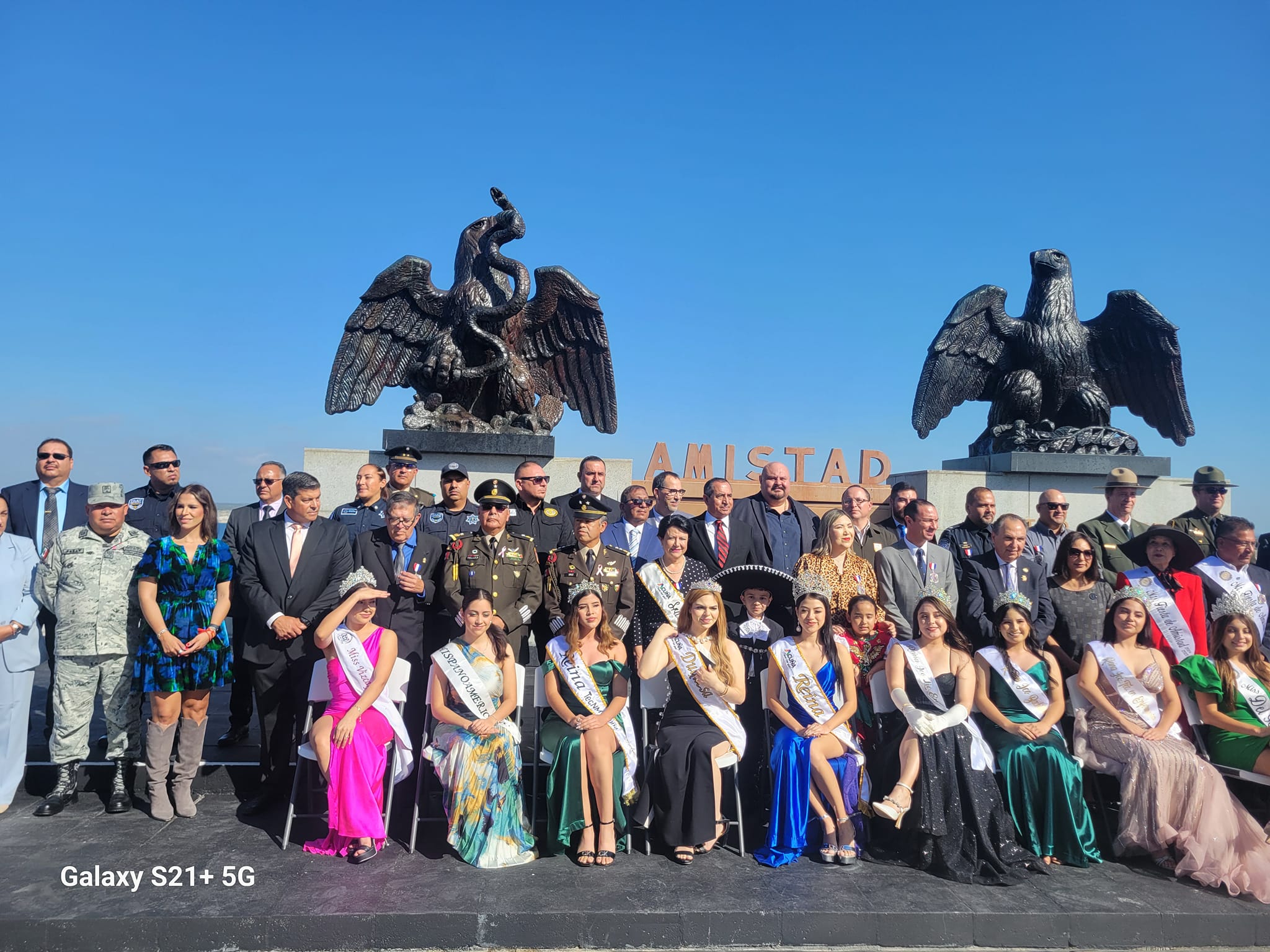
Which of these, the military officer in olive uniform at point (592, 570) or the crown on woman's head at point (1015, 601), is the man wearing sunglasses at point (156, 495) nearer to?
the military officer in olive uniform at point (592, 570)

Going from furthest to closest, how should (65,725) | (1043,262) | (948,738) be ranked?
(1043,262) < (65,725) < (948,738)

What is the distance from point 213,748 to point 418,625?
1.91 m

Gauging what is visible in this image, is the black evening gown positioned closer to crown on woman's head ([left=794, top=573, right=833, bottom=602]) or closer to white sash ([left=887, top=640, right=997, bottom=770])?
white sash ([left=887, top=640, right=997, bottom=770])

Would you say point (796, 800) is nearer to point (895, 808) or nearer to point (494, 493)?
point (895, 808)

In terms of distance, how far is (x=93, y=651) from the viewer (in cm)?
466

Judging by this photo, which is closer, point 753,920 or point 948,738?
point 753,920

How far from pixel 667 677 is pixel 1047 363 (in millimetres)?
8152

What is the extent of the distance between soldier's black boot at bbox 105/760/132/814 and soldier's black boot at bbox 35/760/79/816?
19 cm

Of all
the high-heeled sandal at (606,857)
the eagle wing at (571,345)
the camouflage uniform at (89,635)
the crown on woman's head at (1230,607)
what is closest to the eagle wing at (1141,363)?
the eagle wing at (571,345)

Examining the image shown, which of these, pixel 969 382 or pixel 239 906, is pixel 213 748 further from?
pixel 969 382

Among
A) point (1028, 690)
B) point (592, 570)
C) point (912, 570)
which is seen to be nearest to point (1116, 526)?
point (912, 570)

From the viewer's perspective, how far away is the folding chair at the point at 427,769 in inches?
168

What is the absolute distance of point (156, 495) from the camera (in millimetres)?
5883

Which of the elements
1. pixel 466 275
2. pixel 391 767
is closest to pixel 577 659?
pixel 391 767
